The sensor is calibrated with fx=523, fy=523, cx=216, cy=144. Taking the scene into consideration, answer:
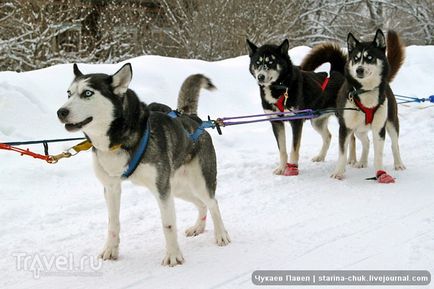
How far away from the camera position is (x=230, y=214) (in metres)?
4.10

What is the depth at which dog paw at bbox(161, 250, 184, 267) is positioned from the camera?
122 inches

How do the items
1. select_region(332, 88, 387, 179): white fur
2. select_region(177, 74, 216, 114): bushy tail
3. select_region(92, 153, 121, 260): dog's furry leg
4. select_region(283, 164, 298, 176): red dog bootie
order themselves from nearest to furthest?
select_region(92, 153, 121, 260): dog's furry leg, select_region(177, 74, 216, 114): bushy tail, select_region(332, 88, 387, 179): white fur, select_region(283, 164, 298, 176): red dog bootie

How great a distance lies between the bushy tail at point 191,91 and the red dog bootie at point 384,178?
191 cm

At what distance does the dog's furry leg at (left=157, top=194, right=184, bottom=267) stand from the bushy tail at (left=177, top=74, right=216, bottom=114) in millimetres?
1006

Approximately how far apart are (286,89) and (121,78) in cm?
297

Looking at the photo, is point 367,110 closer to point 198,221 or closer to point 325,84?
point 325,84

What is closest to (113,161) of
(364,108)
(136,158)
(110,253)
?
(136,158)

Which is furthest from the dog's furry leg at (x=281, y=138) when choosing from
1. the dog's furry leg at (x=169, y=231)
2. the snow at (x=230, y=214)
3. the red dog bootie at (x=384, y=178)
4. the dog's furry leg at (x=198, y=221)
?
the dog's furry leg at (x=169, y=231)

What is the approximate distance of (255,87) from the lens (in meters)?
8.77

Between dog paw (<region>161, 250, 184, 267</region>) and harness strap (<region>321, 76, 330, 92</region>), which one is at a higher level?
harness strap (<region>321, 76, 330, 92</region>)

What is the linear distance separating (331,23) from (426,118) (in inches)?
397

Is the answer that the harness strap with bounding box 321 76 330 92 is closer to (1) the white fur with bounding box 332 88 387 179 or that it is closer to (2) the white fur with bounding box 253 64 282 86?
(2) the white fur with bounding box 253 64 282 86

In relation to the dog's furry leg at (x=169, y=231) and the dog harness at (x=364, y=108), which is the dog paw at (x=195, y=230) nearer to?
the dog's furry leg at (x=169, y=231)

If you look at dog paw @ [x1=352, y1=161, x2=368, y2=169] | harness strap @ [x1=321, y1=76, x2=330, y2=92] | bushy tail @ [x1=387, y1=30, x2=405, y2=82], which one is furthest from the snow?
bushy tail @ [x1=387, y1=30, x2=405, y2=82]
